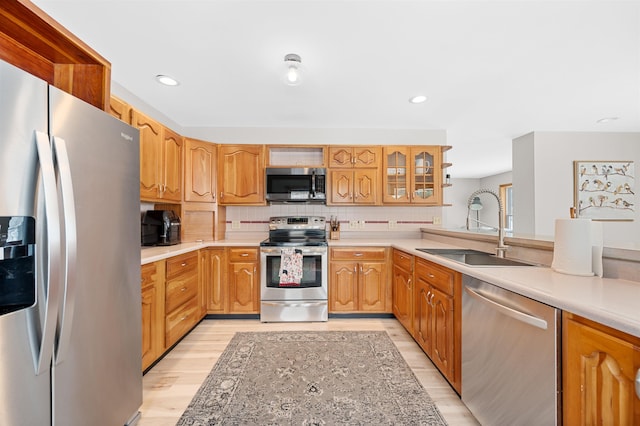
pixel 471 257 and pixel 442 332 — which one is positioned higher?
pixel 471 257

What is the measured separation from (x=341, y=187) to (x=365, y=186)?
30 centimetres

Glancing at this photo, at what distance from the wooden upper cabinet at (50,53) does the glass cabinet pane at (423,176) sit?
3.12m

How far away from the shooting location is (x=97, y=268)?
117 cm

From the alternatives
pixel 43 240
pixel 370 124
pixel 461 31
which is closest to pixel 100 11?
pixel 43 240

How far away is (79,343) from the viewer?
1.08m

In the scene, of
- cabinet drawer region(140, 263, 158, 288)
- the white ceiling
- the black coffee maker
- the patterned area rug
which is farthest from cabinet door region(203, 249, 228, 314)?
the white ceiling

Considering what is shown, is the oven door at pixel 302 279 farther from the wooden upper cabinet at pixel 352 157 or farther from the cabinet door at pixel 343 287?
the wooden upper cabinet at pixel 352 157

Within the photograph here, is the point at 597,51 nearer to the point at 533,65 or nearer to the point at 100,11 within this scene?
the point at 533,65

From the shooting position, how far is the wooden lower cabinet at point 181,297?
7.28ft

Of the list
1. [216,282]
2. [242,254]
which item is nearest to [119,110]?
[242,254]

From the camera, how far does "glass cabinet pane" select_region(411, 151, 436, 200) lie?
11.4 ft

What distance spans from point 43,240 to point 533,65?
3.16m

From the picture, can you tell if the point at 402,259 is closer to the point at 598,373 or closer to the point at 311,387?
the point at 311,387

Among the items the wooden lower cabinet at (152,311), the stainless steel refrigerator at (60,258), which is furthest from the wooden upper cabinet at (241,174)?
the stainless steel refrigerator at (60,258)
